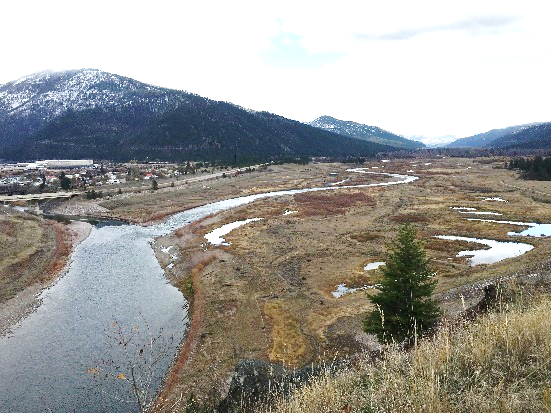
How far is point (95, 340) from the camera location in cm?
3136

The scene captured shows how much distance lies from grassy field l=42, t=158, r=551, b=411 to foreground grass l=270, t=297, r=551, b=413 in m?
0.80

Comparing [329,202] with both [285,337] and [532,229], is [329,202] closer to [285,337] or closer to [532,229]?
[532,229]

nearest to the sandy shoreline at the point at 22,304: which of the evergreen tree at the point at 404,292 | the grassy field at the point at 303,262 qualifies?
the grassy field at the point at 303,262

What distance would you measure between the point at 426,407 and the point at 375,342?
23584 mm

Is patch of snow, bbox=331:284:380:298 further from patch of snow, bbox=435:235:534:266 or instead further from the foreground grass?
the foreground grass

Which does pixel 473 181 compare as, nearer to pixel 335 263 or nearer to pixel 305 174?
pixel 305 174

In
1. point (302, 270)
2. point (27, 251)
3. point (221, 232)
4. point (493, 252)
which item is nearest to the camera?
point (302, 270)

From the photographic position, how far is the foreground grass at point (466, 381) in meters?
6.16

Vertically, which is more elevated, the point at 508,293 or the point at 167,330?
the point at 508,293

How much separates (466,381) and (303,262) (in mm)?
44462

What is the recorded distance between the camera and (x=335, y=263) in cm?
5091

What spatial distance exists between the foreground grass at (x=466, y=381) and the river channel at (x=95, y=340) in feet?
23.2

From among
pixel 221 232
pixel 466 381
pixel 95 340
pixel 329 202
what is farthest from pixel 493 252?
pixel 466 381

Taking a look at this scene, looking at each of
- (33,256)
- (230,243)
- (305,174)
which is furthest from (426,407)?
(305,174)
